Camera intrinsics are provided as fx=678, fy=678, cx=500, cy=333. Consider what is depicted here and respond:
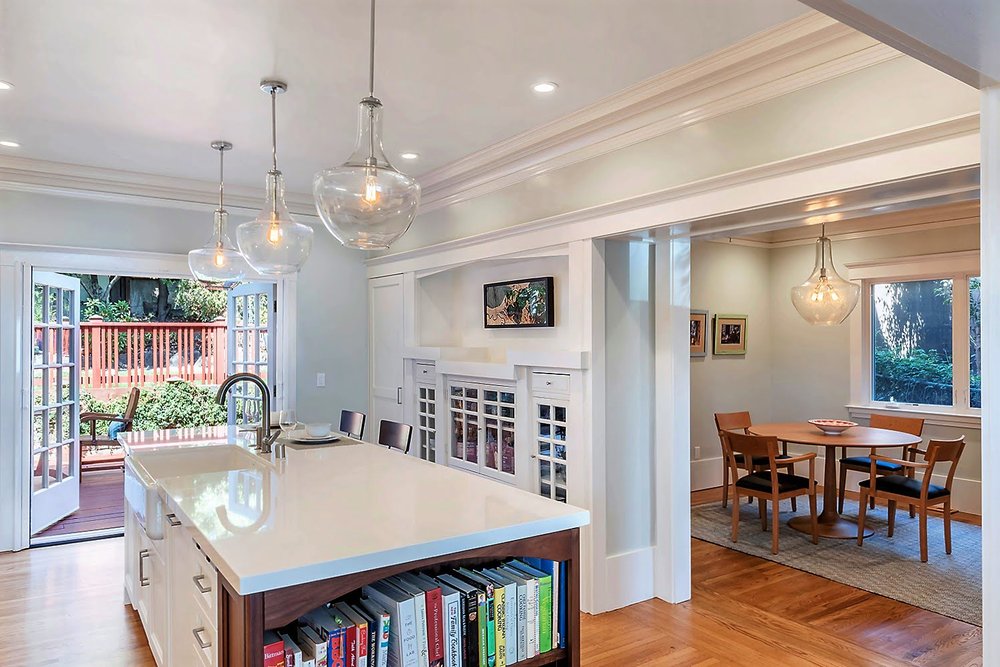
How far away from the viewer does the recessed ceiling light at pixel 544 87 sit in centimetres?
309

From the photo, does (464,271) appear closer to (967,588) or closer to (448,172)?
(448,172)

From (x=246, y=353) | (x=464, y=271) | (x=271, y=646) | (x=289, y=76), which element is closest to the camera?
(x=271, y=646)

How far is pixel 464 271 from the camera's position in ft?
17.1

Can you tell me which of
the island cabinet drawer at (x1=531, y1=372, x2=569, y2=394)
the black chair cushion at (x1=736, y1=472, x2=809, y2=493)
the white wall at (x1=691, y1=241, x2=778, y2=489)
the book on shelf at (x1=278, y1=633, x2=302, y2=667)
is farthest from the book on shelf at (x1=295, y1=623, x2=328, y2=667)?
the white wall at (x1=691, y1=241, x2=778, y2=489)

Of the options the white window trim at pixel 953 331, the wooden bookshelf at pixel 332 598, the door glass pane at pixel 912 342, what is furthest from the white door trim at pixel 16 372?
the door glass pane at pixel 912 342

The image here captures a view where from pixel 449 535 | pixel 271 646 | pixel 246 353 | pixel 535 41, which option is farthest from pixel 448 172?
pixel 271 646

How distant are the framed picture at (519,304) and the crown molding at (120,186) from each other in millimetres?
1962

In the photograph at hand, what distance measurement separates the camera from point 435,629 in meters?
1.67

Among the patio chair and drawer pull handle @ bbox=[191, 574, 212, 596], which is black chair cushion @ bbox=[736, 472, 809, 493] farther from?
the patio chair

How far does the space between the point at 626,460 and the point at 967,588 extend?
2111mm

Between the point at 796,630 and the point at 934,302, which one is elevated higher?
the point at 934,302

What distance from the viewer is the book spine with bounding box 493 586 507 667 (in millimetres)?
1759

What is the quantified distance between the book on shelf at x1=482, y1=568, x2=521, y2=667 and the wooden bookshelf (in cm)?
6

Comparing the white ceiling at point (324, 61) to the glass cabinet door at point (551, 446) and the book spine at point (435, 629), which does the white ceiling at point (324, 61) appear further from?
the book spine at point (435, 629)
